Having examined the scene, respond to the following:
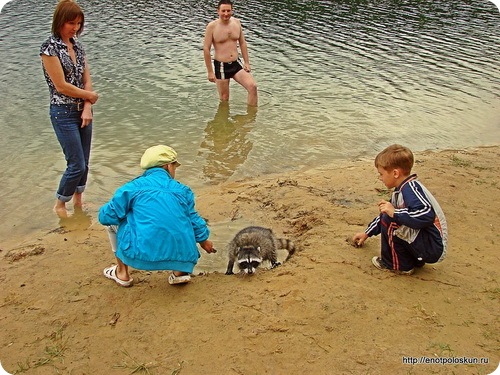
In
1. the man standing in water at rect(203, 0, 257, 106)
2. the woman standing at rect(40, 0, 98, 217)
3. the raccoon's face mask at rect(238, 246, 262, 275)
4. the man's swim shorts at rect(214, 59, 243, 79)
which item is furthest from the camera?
the man's swim shorts at rect(214, 59, 243, 79)

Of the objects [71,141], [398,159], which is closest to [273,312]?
[398,159]

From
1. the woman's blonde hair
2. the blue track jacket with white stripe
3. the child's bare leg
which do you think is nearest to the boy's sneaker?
the blue track jacket with white stripe

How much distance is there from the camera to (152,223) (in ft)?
12.3

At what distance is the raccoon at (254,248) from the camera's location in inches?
175

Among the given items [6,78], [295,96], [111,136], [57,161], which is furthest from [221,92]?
[6,78]

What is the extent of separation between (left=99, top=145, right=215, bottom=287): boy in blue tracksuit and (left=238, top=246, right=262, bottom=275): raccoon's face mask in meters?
0.57

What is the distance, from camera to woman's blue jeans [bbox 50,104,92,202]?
17.5 feet

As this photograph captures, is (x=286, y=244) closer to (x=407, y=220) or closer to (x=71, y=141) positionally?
(x=407, y=220)

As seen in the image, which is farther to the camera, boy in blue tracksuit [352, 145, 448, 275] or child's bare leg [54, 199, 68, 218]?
child's bare leg [54, 199, 68, 218]

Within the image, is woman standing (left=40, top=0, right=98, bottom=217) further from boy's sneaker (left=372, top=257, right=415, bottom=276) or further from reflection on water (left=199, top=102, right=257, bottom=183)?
boy's sneaker (left=372, top=257, right=415, bottom=276)

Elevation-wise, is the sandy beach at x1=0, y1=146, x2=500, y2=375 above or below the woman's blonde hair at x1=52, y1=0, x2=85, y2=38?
below

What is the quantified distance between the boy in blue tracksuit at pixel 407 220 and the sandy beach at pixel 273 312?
0.20m

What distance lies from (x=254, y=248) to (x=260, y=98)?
702cm

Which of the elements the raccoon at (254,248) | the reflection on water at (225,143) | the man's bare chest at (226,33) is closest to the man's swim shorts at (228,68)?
the man's bare chest at (226,33)
